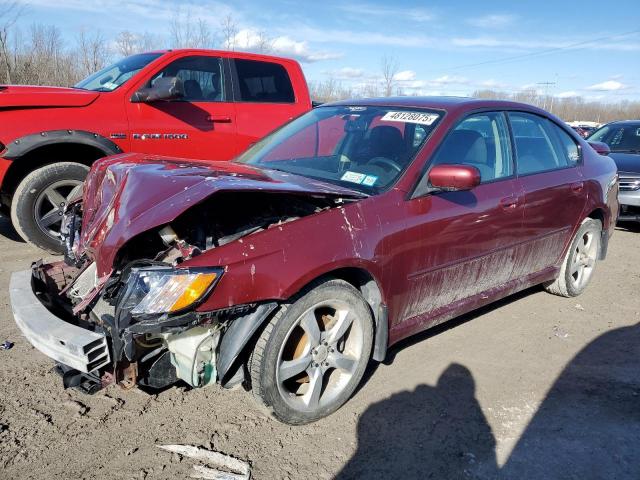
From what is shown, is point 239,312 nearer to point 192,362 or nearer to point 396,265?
point 192,362

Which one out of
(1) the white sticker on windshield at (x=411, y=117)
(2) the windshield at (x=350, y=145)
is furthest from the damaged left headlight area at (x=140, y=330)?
(1) the white sticker on windshield at (x=411, y=117)

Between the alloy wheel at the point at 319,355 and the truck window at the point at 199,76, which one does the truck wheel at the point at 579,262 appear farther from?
the truck window at the point at 199,76

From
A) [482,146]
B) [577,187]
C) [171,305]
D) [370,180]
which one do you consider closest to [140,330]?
[171,305]

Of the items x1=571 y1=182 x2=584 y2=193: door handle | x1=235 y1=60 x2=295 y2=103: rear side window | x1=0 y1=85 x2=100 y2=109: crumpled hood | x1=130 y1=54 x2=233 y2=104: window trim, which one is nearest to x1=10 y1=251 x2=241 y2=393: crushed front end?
x1=0 y1=85 x2=100 y2=109: crumpled hood

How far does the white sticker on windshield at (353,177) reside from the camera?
315cm

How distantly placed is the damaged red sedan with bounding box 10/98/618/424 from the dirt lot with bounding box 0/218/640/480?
25cm

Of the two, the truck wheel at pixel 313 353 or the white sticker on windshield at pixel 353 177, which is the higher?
the white sticker on windshield at pixel 353 177

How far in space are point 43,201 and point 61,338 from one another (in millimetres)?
3282

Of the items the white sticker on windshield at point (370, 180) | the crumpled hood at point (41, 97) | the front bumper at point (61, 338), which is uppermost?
the crumpled hood at point (41, 97)

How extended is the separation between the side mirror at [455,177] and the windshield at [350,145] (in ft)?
0.70

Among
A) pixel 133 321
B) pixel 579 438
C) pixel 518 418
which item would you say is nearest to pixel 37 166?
pixel 133 321

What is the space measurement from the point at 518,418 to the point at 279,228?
174cm

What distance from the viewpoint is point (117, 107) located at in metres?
5.26

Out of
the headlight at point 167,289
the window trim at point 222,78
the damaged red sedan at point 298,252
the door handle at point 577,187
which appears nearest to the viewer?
the headlight at point 167,289
